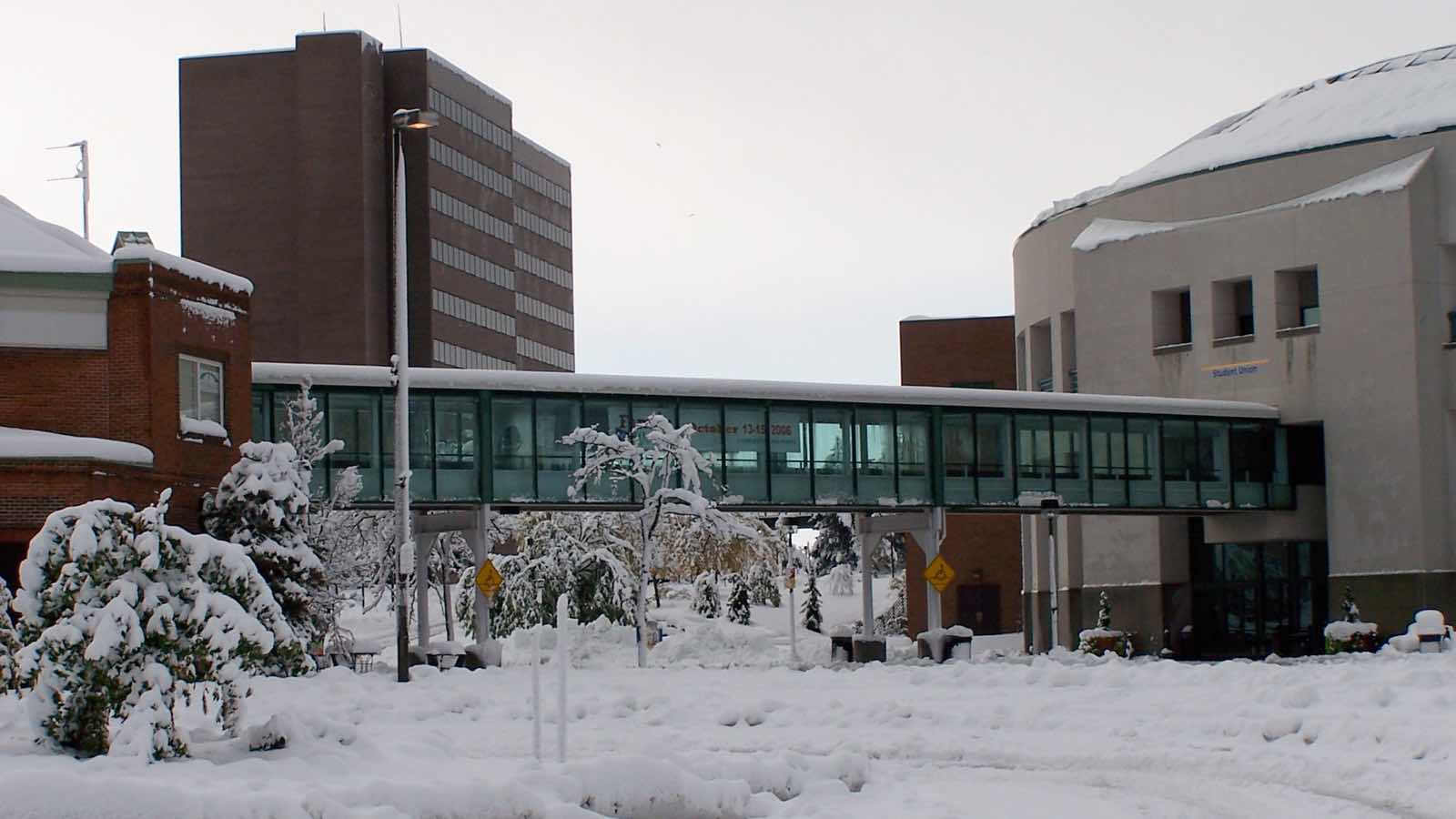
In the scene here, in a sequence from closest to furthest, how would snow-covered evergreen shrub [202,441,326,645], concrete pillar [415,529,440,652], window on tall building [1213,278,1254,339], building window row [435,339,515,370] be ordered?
snow-covered evergreen shrub [202,441,326,645] → concrete pillar [415,529,440,652] → window on tall building [1213,278,1254,339] → building window row [435,339,515,370]

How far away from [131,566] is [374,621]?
69258 millimetres

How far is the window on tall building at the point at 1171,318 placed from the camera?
6066 centimetres

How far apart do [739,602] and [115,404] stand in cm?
5655

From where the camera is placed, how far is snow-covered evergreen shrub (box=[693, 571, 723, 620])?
86.0m

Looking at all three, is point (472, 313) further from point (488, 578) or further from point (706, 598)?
point (488, 578)

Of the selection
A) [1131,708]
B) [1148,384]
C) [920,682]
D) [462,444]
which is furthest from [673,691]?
[1148,384]

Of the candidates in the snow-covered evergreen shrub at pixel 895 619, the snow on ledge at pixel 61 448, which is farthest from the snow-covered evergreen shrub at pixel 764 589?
the snow on ledge at pixel 61 448

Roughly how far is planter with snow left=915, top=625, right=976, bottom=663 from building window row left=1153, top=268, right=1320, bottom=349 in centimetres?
1829

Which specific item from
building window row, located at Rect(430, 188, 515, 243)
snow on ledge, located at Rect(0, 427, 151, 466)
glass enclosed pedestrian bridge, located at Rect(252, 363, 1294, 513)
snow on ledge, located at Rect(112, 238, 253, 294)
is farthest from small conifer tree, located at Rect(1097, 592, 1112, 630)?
building window row, located at Rect(430, 188, 515, 243)

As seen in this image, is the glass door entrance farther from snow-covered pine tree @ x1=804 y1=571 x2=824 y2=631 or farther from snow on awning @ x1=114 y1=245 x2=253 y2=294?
snow on awning @ x1=114 y1=245 x2=253 y2=294

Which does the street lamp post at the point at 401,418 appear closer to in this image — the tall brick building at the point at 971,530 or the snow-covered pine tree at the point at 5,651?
the snow-covered pine tree at the point at 5,651

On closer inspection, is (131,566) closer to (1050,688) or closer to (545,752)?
(545,752)

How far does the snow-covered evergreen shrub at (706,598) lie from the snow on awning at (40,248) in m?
52.0

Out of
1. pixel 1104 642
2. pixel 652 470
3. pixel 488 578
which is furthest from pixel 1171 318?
pixel 488 578
